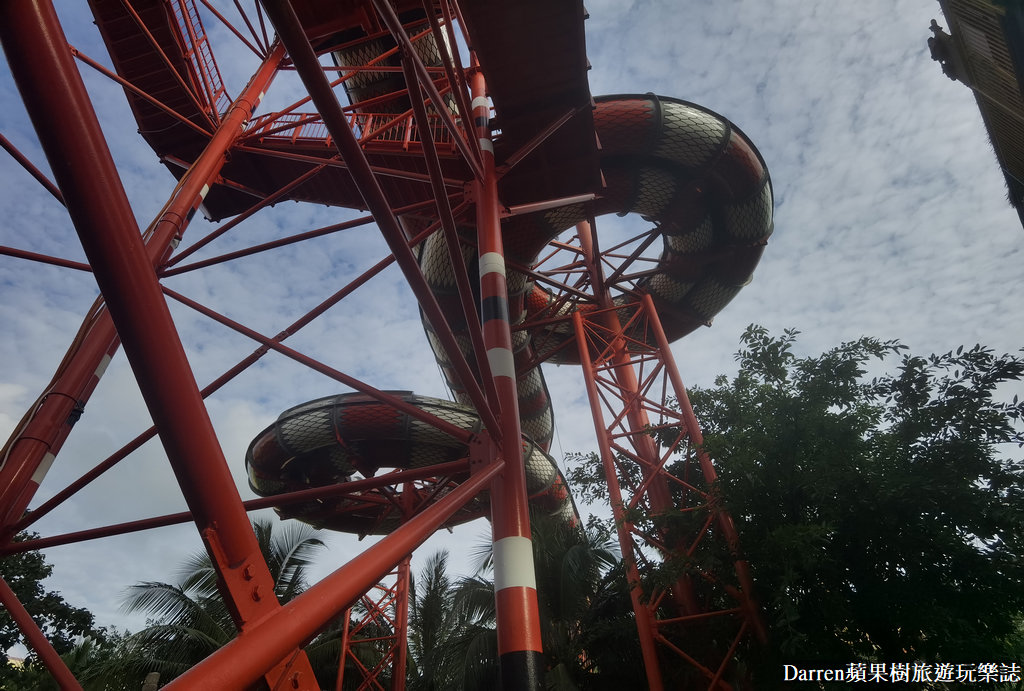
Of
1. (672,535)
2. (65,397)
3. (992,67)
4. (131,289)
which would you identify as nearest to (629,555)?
(672,535)

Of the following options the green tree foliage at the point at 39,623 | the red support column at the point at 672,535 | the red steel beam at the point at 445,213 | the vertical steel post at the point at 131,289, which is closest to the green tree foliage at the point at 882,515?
the red support column at the point at 672,535

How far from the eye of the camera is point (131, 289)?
1.79 m

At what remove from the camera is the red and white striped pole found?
3873 millimetres

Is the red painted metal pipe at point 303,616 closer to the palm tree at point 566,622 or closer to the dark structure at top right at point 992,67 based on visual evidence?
the dark structure at top right at point 992,67

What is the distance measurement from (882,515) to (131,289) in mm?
7019

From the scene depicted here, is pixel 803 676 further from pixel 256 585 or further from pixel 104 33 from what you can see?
pixel 104 33

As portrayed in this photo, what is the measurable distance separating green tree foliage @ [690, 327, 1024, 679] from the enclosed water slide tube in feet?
14.1

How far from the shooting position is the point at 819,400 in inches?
289

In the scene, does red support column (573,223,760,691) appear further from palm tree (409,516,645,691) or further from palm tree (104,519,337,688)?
palm tree (104,519,337,688)

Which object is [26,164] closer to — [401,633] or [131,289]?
[131,289]

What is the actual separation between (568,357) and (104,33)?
11033 millimetres

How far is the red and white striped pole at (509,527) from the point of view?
12.7 feet

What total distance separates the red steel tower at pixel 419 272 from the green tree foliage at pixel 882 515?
684mm

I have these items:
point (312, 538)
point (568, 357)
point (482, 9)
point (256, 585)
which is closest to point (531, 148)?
point (482, 9)
